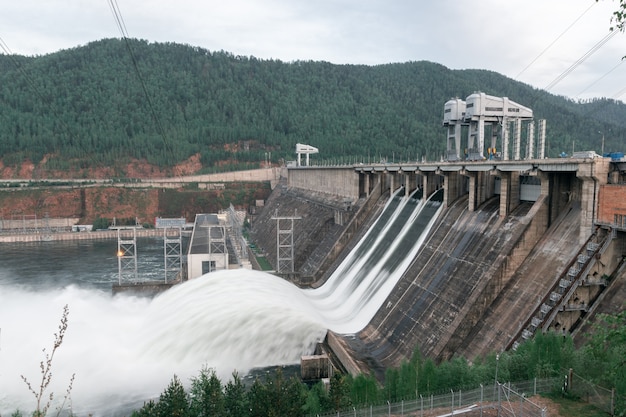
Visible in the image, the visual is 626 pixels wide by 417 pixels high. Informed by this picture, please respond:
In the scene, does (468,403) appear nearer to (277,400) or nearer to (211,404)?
(277,400)

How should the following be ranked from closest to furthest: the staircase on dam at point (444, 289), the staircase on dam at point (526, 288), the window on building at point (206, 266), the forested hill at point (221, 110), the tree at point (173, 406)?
the tree at point (173, 406) < the staircase on dam at point (526, 288) < the staircase on dam at point (444, 289) < the window on building at point (206, 266) < the forested hill at point (221, 110)

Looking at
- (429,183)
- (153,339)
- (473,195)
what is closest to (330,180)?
(429,183)

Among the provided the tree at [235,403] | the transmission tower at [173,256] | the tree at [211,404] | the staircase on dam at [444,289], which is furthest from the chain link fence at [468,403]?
the transmission tower at [173,256]

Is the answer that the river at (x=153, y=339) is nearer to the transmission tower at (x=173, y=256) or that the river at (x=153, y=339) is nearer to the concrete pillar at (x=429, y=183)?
the transmission tower at (x=173, y=256)

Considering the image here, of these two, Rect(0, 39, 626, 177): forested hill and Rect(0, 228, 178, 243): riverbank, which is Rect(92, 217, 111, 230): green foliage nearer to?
Rect(0, 228, 178, 243): riverbank

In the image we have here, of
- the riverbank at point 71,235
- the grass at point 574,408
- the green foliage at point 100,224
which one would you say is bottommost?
the riverbank at point 71,235

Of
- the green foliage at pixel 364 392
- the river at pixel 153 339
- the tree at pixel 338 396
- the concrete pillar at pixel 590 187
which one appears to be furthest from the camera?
the river at pixel 153 339
